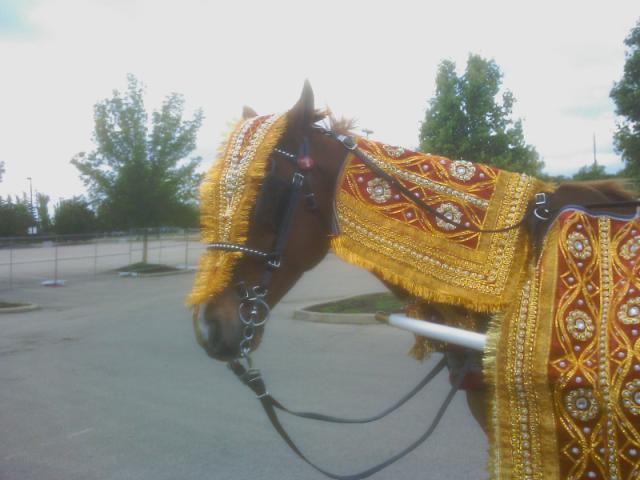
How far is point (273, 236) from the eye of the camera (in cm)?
223

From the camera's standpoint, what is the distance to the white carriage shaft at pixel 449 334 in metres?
1.93

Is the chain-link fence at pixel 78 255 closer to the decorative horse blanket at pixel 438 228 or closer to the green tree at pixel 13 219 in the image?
the green tree at pixel 13 219

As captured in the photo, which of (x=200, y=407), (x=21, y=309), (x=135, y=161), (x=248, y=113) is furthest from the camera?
(x=135, y=161)

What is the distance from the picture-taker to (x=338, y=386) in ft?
21.2

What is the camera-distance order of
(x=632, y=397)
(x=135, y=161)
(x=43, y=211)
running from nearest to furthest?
(x=632, y=397)
(x=135, y=161)
(x=43, y=211)

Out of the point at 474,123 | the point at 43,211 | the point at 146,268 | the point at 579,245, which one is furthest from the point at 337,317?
the point at 43,211

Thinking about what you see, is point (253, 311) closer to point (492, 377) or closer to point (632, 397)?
point (492, 377)

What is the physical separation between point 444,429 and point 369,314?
219 inches

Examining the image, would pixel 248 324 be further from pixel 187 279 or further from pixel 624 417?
pixel 187 279

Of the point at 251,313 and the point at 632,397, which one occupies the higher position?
the point at 251,313

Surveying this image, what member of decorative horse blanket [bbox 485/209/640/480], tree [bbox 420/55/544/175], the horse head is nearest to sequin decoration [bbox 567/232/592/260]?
decorative horse blanket [bbox 485/209/640/480]

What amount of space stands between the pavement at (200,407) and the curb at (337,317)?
28 cm

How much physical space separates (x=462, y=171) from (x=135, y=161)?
20.4m

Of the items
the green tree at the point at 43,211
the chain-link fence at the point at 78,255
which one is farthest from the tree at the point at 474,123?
the green tree at the point at 43,211
